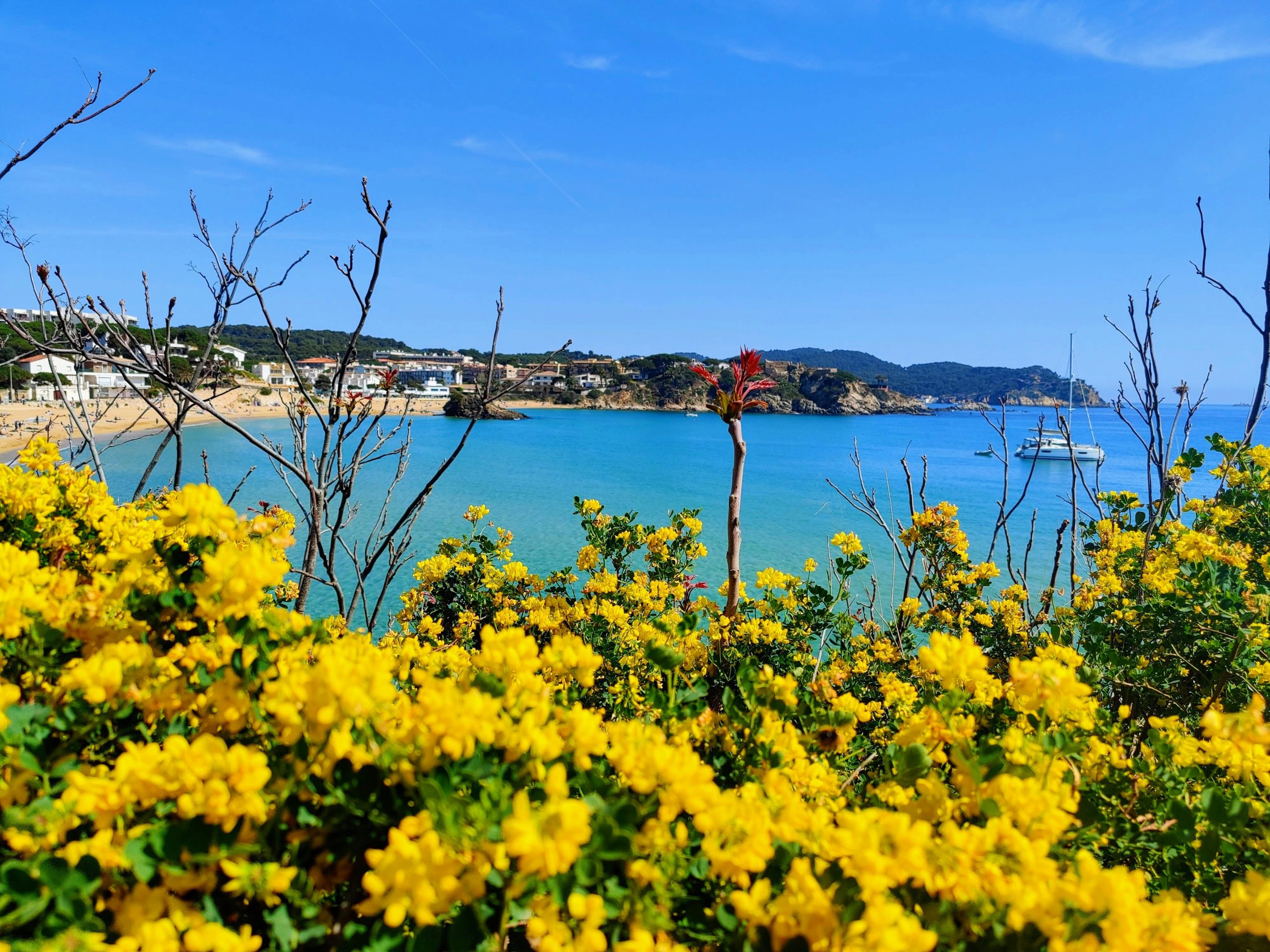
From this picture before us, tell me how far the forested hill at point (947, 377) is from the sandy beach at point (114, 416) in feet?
286

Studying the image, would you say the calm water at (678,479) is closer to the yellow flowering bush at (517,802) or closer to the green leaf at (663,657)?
the yellow flowering bush at (517,802)

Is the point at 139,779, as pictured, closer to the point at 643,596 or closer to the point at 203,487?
the point at 203,487

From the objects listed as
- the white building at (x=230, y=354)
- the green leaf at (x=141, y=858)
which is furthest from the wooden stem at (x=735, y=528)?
the white building at (x=230, y=354)

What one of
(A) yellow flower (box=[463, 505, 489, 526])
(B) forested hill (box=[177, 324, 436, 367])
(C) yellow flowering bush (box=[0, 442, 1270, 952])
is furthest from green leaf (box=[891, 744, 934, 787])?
(B) forested hill (box=[177, 324, 436, 367])

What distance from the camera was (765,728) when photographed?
1.35m

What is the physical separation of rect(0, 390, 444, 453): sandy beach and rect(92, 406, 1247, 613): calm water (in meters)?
1.83

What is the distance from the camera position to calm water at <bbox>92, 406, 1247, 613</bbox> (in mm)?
18672

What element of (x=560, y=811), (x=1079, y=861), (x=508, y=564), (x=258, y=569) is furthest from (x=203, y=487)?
(x=508, y=564)

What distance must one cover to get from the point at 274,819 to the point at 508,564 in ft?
14.4

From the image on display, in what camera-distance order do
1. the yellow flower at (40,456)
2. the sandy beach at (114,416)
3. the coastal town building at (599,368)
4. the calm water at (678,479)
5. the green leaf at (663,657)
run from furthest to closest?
the coastal town building at (599,368), the calm water at (678,479), the sandy beach at (114,416), the yellow flower at (40,456), the green leaf at (663,657)

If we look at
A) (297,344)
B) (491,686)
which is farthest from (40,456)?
(297,344)

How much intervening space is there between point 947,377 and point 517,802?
16963cm

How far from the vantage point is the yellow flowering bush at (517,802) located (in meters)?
0.85

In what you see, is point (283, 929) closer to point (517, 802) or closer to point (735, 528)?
point (517, 802)
